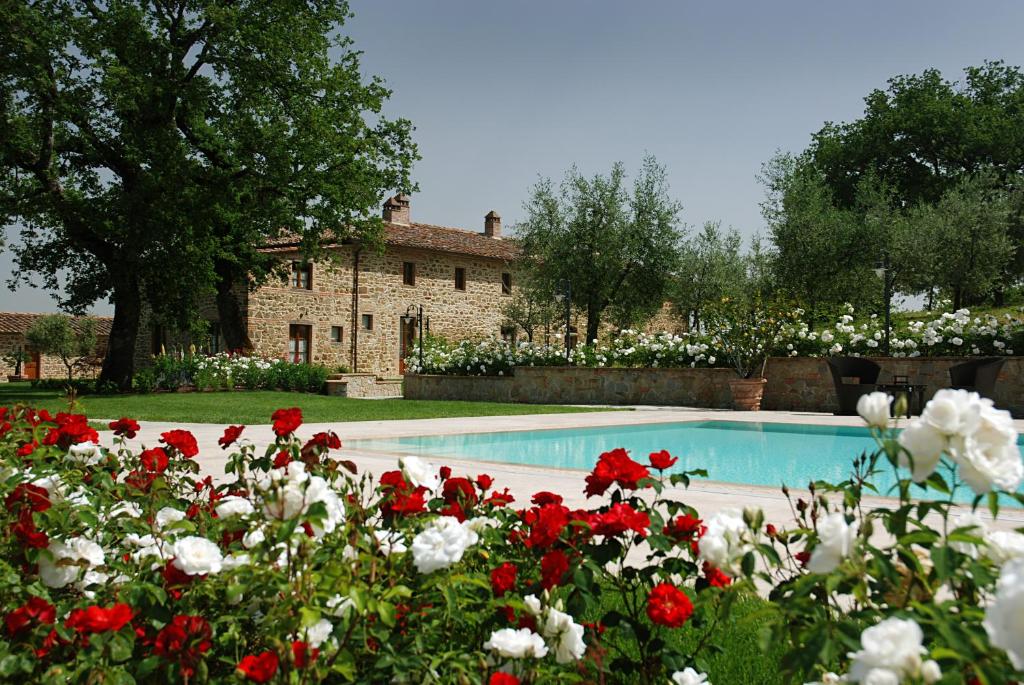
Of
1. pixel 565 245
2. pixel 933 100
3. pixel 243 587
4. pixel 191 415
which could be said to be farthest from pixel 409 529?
pixel 933 100

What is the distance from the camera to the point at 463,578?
1.73 meters

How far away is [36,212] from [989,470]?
74.8ft

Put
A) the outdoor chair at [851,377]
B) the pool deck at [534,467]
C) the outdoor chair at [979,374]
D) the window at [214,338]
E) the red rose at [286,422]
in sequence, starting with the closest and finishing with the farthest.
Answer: the red rose at [286,422], the pool deck at [534,467], the outdoor chair at [979,374], the outdoor chair at [851,377], the window at [214,338]

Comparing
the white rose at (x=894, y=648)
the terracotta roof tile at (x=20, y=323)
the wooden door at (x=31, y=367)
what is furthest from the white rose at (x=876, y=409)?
the wooden door at (x=31, y=367)

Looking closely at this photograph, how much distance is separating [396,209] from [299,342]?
7497 mm

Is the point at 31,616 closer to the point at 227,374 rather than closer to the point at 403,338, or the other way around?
the point at 227,374

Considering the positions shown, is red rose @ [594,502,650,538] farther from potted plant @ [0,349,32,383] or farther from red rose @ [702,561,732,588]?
potted plant @ [0,349,32,383]

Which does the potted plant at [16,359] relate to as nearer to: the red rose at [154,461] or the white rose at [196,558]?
the red rose at [154,461]

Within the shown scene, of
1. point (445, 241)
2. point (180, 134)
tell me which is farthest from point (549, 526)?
point (445, 241)

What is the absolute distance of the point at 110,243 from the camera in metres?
21.0

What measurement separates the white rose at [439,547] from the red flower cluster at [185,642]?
475mm

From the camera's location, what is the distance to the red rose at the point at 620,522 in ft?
5.84

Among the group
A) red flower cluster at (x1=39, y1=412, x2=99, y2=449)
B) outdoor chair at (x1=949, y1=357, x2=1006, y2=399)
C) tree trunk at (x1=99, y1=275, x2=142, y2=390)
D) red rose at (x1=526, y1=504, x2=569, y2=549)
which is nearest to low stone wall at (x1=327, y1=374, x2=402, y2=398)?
tree trunk at (x1=99, y1=275, x2=142, y2=390)

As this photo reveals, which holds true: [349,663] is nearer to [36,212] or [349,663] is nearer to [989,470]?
[989,470]
